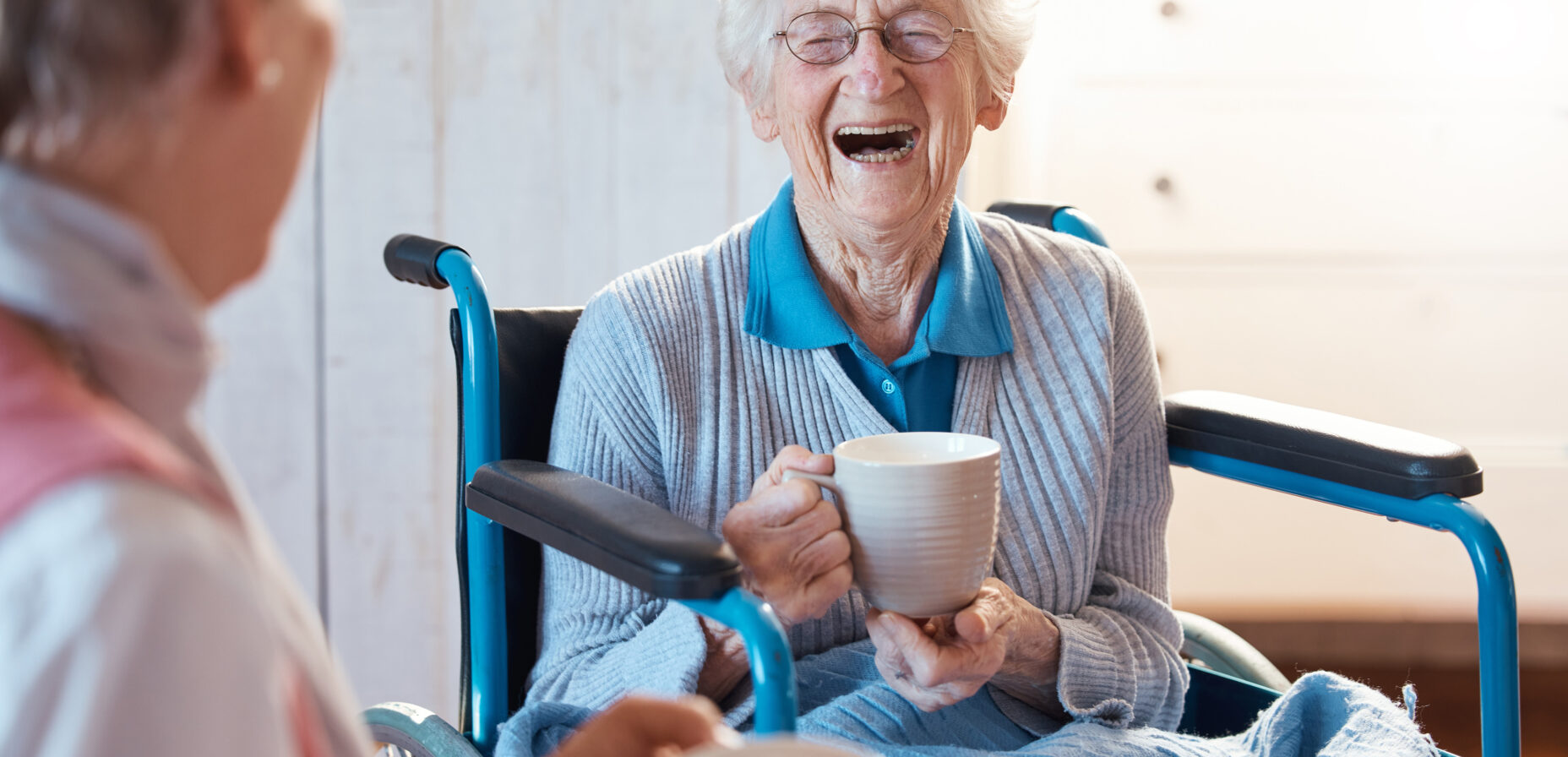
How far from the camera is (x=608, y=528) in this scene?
2.64ft

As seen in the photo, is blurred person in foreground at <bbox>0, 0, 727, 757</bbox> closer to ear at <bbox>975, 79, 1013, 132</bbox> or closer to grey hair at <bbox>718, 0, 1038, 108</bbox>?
grey hair at <bbox>718, 0, 1038, 108</bbox>

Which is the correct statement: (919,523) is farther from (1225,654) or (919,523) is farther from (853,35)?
(1225,654)

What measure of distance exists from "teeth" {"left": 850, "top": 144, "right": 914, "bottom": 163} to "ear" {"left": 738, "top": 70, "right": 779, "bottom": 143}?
0.12 m

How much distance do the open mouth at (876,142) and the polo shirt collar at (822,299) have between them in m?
0.08

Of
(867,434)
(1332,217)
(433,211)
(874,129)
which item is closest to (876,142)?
(874,129)

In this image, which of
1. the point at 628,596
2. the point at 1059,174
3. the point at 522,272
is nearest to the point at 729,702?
the point at 628,596

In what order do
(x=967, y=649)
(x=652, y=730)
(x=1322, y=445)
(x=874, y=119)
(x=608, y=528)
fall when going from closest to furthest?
(x=652, y=730) < (x=608, y=528) < (x=967, y=649) < (x=1322, y=445) < (x=874, y=119)

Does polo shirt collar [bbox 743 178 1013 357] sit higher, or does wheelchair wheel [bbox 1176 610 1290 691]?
polo shirt collar [bbox 743 178 1013 357]

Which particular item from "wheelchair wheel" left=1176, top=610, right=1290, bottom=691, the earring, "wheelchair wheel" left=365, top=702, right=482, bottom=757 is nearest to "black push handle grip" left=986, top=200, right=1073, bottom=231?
"wheelchair wheel" left=1176, top=610, right=1290, bottom=691

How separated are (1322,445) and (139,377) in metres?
0.96

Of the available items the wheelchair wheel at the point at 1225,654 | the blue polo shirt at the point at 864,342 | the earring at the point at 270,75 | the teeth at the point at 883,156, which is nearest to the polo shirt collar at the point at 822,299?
the blue polo shirt at the point at 864,342

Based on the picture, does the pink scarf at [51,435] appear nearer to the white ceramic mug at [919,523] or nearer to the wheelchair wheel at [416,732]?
the white ceramic mug at [919,523]

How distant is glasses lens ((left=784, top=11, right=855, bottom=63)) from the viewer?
1.17 metres

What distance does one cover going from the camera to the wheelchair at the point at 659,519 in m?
0.77
